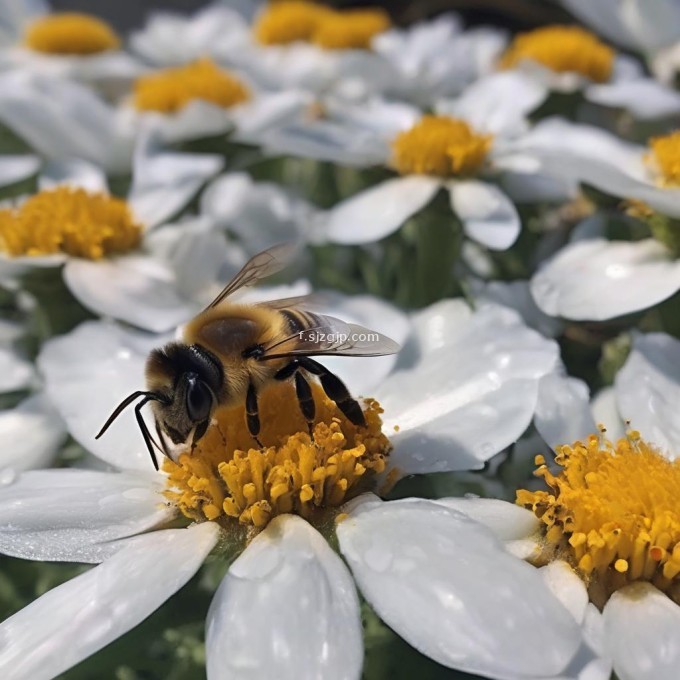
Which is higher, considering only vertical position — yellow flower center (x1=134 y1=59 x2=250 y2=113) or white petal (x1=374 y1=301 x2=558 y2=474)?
white petal (x1=374 y1=301 x2=558 y2=474)

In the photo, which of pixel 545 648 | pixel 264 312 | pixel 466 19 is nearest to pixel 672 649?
pixel 545 648

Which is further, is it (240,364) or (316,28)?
(316,28)

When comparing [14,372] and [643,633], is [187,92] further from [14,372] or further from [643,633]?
[643,633]

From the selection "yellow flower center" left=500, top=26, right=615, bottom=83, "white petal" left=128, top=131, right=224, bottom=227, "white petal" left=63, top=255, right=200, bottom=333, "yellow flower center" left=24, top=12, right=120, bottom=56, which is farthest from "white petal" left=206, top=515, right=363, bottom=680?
"yellow flower center" left=24, top=12, right=120, bottom=56

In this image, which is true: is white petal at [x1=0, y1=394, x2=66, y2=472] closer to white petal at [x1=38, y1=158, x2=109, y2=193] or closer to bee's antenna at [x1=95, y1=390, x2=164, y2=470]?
A: bee's antenna at [x1=95, y1=390, x2=164, y2=470]

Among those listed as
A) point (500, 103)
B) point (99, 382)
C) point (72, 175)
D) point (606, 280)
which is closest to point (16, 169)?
point (72, 175)

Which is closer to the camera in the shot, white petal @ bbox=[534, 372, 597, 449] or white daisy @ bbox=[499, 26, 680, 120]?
white petal @ bbox=[534, 372, 597, 449]

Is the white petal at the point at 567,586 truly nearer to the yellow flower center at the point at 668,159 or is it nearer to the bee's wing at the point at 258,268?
the bee's wing at the point at 258,268
